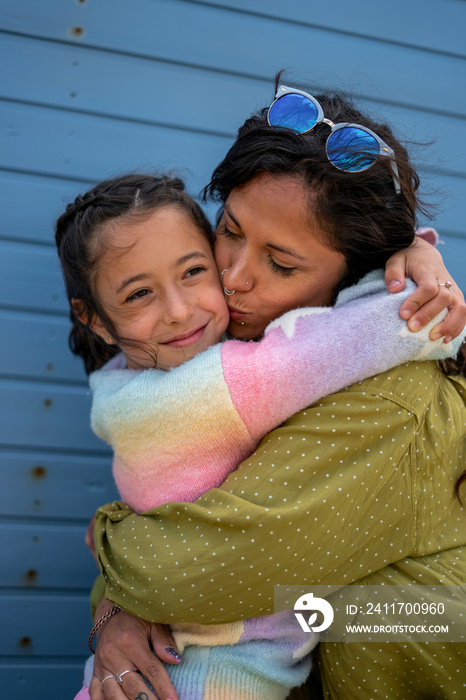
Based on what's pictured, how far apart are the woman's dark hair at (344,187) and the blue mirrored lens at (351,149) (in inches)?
0.7

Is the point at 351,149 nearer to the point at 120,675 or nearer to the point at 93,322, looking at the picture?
the point at 93,322

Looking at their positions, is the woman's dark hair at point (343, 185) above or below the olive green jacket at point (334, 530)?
above

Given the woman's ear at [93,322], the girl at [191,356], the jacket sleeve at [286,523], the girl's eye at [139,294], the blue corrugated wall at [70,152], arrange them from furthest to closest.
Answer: the blue corrugated wall at [70,152] < the woman's ear at [93,322] < the girl's eye at [139,294] < the girl at [191,356] < the jacket sleeve at [286,523]

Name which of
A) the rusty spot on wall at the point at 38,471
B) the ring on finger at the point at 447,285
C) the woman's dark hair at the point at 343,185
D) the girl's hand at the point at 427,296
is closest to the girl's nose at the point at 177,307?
the woman's dark hair at the point at 343,185

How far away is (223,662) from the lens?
144 cm

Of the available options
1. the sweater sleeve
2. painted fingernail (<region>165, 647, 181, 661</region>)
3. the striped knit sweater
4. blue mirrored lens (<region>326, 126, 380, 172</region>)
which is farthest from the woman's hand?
blue mirrored lens (<region>326, 126, 380, 172</region>)

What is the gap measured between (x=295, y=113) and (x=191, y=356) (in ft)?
2.59

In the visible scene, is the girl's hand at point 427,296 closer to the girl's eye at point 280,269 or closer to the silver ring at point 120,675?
the girl's eye at point 280,269

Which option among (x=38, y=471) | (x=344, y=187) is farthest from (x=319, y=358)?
(x=38, y=471)

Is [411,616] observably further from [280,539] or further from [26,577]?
[26,577]

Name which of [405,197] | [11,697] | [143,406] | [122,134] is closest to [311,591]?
[143,406]

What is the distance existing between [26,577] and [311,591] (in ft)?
4.90

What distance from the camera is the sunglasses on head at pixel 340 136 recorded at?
5.34 feet

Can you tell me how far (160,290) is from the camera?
5.71 ft
